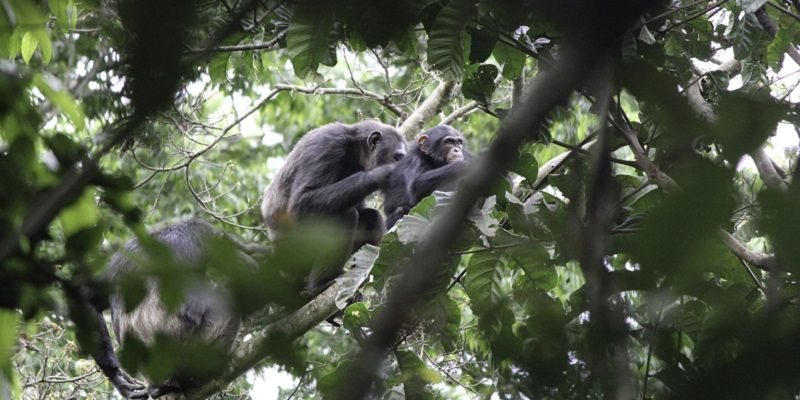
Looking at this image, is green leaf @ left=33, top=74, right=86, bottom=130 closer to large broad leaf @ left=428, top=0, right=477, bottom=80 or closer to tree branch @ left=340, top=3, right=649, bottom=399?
tree branch @ left=340, top=3, right=649, bottom=399

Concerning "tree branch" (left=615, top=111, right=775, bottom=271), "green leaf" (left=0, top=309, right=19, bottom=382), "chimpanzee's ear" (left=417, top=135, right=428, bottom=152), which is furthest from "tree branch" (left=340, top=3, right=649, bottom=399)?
"chimpanzee's ear" (left=417, top=135, right=428, bottom=152)

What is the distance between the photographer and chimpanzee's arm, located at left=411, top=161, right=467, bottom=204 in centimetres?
649

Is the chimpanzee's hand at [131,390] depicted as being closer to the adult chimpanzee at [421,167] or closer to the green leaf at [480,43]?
the adult chimpanzee at [421,167]

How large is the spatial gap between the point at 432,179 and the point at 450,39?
2.60 m

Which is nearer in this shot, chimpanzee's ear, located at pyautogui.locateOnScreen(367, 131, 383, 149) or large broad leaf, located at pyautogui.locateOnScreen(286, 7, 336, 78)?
large broad leaf, located at pyautogui.locateOnScreen(286, 7, 336, 78)

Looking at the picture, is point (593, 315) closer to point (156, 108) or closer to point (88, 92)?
point (156, 108)

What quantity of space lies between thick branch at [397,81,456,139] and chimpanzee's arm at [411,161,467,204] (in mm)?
644

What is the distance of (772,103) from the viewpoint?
3.51 ft

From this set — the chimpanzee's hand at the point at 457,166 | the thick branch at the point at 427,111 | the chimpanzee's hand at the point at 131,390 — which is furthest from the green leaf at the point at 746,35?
the chimpanzee's hand at the point at 131,390

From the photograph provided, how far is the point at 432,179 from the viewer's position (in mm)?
6559

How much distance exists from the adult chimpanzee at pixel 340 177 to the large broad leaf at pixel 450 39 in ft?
7.76

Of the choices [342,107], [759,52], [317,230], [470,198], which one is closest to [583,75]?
[470,198]

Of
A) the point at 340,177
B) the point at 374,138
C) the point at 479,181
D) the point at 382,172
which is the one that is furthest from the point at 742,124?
the point at 374,138

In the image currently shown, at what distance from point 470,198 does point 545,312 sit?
51 centimetres
